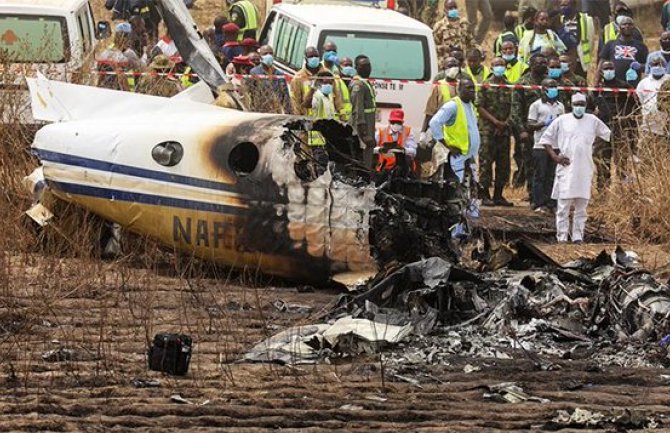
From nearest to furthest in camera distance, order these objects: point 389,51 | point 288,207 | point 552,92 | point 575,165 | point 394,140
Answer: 1. point 288,207
2. point 575,165
3. point 394,140
4. point 552,92
5. point 389,51

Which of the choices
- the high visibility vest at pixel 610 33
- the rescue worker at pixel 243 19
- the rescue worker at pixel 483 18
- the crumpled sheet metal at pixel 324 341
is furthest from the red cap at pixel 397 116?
the rescue worker at pixel 483 18

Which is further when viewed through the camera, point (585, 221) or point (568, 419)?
point (585, 221)

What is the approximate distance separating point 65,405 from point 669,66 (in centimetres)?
1490

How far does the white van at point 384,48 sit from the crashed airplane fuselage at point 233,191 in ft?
21.6

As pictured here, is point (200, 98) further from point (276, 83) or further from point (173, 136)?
point (276, 83)

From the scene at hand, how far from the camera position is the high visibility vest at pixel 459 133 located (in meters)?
20.6

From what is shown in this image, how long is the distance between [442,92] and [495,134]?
49.1 inches

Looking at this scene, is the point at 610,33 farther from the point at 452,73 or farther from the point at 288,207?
the point at 288,207

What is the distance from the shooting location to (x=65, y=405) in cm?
1083

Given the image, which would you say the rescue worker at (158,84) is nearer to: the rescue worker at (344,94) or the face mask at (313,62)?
the face mask at (313,62)

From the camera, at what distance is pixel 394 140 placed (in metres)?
21.8

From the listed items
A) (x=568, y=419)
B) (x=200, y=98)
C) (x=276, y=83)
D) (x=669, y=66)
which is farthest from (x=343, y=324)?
(x=669, y=66)

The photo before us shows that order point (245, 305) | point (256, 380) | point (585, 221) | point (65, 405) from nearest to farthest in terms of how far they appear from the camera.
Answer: point (65, 405)
point (256, 380)
point (245, 305)
point (585, 221)

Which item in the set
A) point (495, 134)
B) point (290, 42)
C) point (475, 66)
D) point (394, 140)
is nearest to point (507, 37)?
point (475, 66)
